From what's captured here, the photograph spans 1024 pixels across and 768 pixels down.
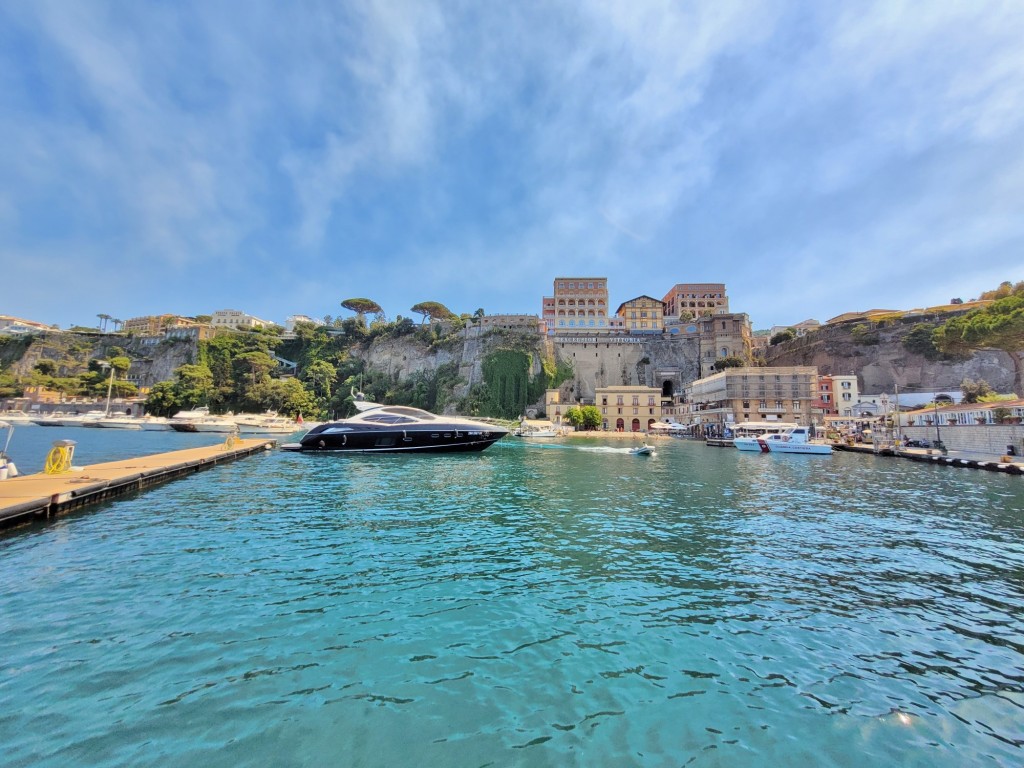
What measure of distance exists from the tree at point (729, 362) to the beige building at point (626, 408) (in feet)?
39.3

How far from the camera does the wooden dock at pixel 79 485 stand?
383 inches

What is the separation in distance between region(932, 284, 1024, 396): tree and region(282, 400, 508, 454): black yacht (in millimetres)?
41078

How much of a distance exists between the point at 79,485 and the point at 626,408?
62834 mm

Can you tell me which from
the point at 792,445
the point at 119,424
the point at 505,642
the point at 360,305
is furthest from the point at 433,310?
the point at 505,642

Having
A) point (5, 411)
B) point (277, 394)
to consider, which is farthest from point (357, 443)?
point (5, 411)

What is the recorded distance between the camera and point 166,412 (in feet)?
223

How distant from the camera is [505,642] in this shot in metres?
4.97

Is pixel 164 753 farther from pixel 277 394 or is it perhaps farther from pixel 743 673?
pixel 277 394

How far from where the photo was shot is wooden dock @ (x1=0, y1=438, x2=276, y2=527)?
973cm

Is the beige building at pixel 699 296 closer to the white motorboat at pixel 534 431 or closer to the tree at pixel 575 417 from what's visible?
the tree at pixel 575 417

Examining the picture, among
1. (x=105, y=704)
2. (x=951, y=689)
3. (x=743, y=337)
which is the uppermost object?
(x=743, y=337)

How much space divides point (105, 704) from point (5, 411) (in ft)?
312

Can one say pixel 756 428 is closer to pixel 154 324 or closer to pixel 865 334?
pixel 865 334

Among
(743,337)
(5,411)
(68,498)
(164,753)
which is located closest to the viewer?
(164,753)
